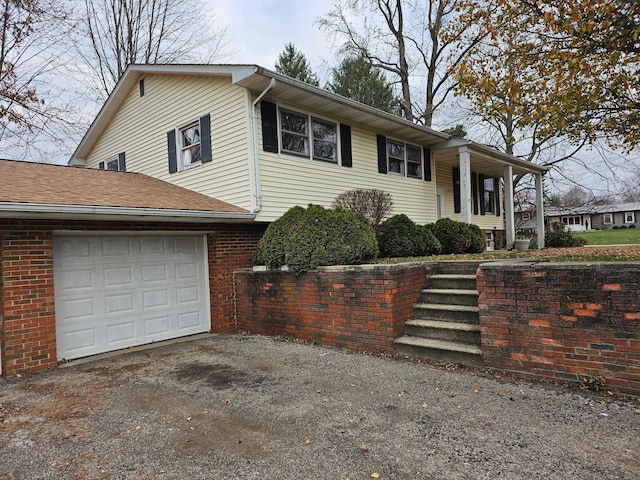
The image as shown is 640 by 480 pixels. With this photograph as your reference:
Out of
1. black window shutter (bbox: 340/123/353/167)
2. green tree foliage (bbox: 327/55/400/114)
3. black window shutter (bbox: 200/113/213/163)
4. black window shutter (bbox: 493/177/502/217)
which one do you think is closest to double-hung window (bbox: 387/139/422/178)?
black window shutter (bbox: 340/123/353/167)

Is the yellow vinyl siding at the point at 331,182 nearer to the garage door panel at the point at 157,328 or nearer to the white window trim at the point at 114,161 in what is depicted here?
the garage door panel at the point at 157,328

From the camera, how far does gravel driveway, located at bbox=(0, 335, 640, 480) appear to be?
2768 millimetres

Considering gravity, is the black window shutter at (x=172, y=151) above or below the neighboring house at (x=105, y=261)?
above

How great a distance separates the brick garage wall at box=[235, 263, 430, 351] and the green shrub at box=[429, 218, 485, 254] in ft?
12.7


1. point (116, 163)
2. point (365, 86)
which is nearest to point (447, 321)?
point (116, 163)

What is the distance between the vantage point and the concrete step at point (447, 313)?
5273mm

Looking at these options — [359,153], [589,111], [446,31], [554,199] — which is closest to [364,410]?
[589,111]

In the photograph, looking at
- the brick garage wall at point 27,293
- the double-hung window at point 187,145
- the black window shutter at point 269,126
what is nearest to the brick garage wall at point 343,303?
Answer: the black window shutter at point 269,126

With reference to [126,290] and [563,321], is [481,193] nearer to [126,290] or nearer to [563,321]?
[563,321]

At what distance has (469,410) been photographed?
3605 millimetres

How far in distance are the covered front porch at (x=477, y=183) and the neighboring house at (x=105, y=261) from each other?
23.5 feet

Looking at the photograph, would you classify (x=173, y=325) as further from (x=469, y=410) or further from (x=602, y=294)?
(x=602, y=294)

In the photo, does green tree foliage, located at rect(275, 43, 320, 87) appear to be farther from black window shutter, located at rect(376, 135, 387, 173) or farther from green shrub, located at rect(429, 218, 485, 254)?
green shrub, located at rect(429, 218, 485, 254)

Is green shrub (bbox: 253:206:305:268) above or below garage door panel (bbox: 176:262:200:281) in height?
above
